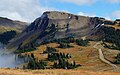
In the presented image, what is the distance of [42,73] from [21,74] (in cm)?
444

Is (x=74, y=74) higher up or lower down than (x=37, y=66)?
higher up

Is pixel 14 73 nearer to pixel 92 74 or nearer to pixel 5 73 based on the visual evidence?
pixel 5 73

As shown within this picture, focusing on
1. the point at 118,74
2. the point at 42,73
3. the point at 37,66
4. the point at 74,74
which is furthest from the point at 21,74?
the point at 37,66

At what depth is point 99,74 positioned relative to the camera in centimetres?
5209

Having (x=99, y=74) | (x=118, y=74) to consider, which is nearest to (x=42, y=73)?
(x=99, y=74)

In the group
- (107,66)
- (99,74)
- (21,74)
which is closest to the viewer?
(21,74)

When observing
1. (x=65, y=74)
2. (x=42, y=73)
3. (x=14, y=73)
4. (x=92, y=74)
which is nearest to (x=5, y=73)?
(x=14, y=73)

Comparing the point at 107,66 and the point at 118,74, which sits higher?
the point at 118,74

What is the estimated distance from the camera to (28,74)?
49562mm

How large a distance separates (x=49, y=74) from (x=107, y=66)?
503 ft

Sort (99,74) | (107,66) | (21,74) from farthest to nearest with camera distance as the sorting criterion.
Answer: (107,66), (99,74), (21,74)

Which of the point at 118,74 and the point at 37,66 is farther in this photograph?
the point at 37,66

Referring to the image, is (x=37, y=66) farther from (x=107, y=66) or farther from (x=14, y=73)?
(x=14, y=73)

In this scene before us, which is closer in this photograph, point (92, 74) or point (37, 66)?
point (92, 74)
